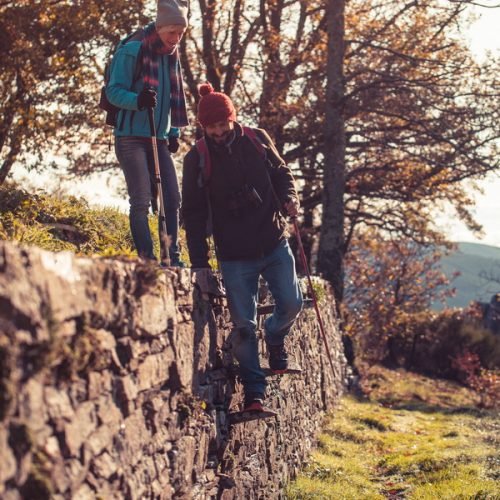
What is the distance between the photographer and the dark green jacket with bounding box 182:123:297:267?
231 inches

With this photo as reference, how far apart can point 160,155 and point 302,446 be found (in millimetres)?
4037

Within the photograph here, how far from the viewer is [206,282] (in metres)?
5.66

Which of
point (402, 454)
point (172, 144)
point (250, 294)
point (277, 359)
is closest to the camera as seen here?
point (250, 294)

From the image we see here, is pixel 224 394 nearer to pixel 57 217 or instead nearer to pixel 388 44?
pixel 57 217

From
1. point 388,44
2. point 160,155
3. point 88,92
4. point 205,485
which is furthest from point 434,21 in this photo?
point 205,485

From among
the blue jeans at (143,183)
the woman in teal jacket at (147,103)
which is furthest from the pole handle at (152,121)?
the blue jeans at (143,183)

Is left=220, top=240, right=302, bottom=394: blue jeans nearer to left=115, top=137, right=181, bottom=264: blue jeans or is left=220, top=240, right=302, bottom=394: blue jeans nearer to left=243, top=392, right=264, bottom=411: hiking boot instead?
left=243, top=392, right=264, bottom=411: hiking boot

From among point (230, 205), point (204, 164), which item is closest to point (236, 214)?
point (230, 205)

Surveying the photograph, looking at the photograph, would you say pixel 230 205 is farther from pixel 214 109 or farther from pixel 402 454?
pixel 402 454

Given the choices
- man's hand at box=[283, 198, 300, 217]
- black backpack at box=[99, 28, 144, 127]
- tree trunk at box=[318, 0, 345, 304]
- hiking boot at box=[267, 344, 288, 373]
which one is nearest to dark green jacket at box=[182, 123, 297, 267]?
man's hand at box=[283, 198, 300, 217]

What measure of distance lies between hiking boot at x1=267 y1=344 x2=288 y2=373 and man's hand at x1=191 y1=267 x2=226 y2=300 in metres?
0.72

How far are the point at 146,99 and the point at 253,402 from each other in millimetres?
2315

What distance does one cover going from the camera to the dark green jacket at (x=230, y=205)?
5863 millimetres

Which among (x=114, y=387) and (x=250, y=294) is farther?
(x=250, y=294)
